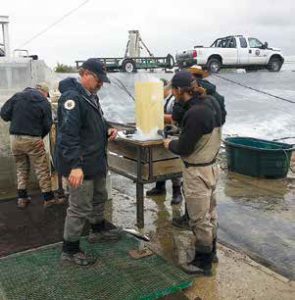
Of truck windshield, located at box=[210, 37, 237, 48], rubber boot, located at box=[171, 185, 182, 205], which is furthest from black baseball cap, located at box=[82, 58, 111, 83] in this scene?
truck windshield, located at box=[210, 37, 237, 48]

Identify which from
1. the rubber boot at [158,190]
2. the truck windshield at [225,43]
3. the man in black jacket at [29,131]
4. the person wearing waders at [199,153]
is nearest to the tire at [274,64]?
the truck windshield at [225,43]

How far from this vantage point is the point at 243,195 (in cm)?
616

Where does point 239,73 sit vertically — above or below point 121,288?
above

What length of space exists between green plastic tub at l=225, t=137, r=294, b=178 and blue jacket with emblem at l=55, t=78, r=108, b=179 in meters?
3.92

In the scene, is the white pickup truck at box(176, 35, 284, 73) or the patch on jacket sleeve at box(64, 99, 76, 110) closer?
the patch on jacket sleeve at box(64, 99, 76, 110)

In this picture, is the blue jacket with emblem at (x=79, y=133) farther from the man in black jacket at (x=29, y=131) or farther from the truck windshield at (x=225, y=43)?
the truck windshield at (x=225, y=43)

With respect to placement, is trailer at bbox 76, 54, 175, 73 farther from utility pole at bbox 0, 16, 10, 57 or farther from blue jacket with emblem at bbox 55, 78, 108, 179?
blue jacket with emblem at bbox 55, 78, 108, 179

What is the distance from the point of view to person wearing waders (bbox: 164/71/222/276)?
3.39 m

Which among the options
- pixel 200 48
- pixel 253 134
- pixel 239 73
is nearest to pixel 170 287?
pixel 253 134

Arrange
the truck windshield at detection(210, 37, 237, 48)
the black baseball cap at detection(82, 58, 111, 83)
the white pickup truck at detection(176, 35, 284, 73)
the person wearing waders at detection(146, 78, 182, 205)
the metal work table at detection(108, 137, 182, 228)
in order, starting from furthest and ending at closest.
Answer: the truck windshield at detection(210, 37, 237, 48) < the white pickup truck at detection(176, 35, 284, 73) < the person wearing waders at detection(146, 78, 182, 205) < the metal work table at detection(108, 137, 182, 228) < the black baseball cap at detection(82, 58, 111, 83)

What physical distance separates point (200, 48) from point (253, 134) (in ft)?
31.8

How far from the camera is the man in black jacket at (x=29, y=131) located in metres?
5.18

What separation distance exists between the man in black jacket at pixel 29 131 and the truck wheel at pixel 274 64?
17.7 meters

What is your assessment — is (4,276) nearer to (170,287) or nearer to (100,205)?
(100,205)
